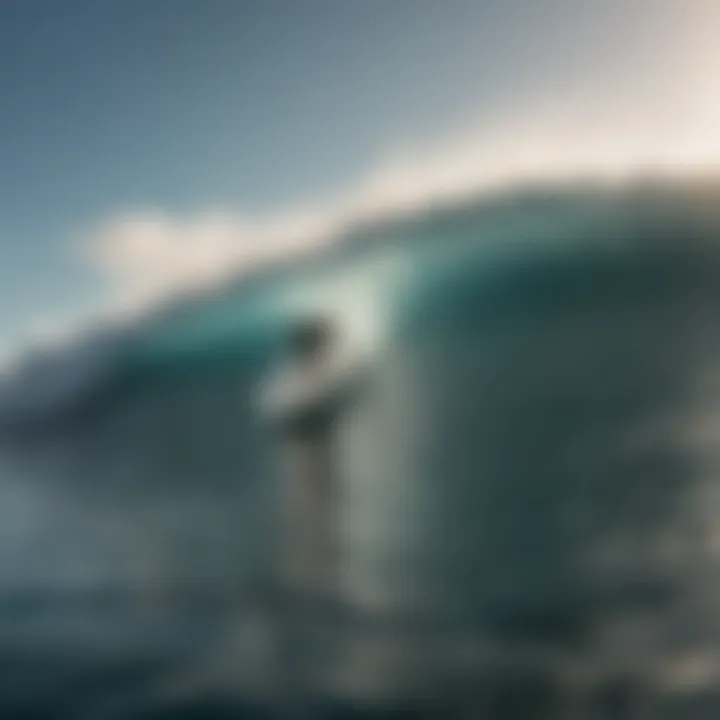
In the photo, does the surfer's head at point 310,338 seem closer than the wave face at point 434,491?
No

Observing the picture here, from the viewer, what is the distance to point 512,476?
1.46 m

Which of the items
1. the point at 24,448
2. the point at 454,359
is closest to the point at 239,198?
the point at 454,359

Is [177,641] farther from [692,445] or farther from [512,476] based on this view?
[692,445]

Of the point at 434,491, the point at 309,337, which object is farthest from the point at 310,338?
the point at 434,491

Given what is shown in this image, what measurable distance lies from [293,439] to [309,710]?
47cm

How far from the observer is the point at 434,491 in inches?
58.2

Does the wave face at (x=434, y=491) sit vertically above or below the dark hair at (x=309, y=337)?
below

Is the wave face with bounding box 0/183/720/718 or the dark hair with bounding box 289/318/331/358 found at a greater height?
the dark hair with bounding box 289/318/331/358

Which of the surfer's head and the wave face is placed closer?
the wave face

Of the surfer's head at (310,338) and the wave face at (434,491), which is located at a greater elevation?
the surfer's head at (310,338)

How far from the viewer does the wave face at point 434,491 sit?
1.39 meters

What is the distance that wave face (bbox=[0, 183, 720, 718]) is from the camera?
139 cm

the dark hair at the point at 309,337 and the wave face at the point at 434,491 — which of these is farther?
the dark hair at the point at 309,337

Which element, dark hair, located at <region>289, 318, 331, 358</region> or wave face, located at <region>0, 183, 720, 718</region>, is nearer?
wave face, located at <region>0, 183, 720, 718</region>
